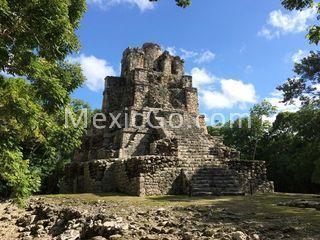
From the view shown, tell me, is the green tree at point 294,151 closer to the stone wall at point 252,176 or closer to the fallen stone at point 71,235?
the stone wall at point 252,176

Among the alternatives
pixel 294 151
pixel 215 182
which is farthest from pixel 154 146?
pixel 294 151

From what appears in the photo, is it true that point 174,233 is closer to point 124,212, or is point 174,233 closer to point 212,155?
point 124,212

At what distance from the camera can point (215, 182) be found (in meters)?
17.5

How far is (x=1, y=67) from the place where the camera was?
24.7ft

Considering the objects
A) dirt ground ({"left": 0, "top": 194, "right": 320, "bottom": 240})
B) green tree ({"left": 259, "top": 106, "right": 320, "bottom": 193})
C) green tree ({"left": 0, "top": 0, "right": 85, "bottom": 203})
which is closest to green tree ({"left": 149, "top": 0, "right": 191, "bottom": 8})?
green tree ({"left": 0, "top": 0, "right": 85, "bottom": 203})

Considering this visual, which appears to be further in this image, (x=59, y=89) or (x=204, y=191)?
(x=204, y=191)

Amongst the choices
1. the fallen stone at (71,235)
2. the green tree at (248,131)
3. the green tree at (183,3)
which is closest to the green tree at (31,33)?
the green tree at (183,3)

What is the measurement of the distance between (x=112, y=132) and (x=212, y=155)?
291 inches

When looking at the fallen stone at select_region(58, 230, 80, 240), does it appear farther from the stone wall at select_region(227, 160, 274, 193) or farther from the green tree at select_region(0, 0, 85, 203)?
the stone wall at select_region(227, 160, 274, 193)

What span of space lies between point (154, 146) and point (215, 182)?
13.3ft

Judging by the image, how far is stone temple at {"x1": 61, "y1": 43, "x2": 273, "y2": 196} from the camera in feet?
56.6

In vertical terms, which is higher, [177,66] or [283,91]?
[177,66]

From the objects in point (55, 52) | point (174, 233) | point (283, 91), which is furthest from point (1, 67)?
point (283, 91)

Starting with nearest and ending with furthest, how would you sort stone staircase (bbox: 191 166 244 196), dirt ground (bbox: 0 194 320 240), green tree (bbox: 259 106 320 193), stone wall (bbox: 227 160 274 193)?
1. dirt ground (bbox: 0 194 320 240)
2. stone staircase (bbox: 191 166 244 196)
3. stone wall (bbox: 227 160 274 193)
4. green tree (bbox: 259 106 320 193)
